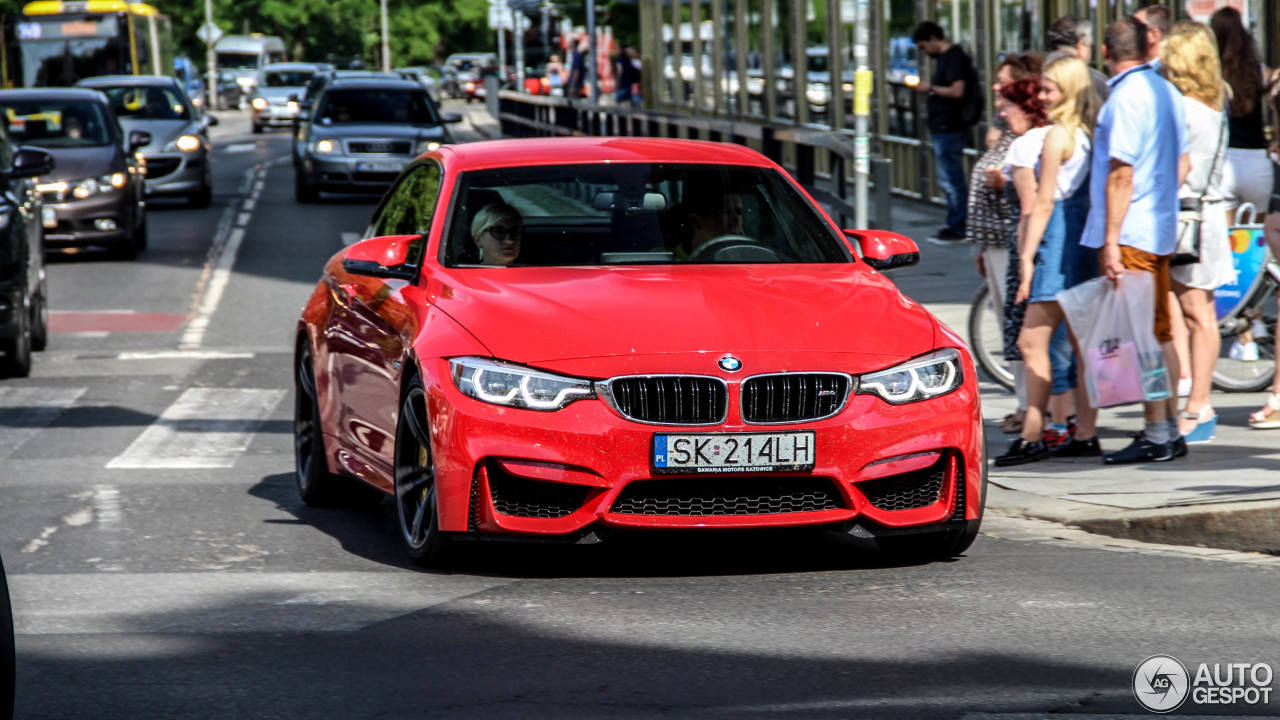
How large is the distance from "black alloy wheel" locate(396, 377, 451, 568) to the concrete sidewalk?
2.25 metres

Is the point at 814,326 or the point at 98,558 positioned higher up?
the point at 814,326

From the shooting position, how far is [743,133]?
700 inches

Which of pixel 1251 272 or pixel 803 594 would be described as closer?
pixel 803 594

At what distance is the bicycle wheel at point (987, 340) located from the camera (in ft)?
35.6

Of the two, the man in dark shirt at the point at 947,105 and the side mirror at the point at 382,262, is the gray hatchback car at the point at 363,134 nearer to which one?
the man in dark shirt at the point at 947,105

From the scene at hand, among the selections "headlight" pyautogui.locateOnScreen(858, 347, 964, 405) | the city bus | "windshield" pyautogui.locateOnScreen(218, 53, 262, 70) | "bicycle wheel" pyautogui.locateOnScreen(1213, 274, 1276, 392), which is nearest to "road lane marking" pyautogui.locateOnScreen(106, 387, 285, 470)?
"headlight" pyautogui.locateOnScreen(858, 347, 964, 405)

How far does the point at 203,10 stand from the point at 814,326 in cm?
10756

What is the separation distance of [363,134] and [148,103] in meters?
2.98

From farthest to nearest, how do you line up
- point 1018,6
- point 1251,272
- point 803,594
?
point 1018,6
point 1251,272
point 803,594

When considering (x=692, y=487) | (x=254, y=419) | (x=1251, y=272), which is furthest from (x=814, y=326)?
(x=254, y=419)

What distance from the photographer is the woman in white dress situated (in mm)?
8836

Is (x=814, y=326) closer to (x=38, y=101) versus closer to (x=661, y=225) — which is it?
(x=661, y=225)

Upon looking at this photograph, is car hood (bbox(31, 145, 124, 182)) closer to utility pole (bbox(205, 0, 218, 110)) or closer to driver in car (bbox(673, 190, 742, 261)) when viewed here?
driver in car (bbox(673, 190, 742, 261))

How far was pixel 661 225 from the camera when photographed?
752 centimetres
